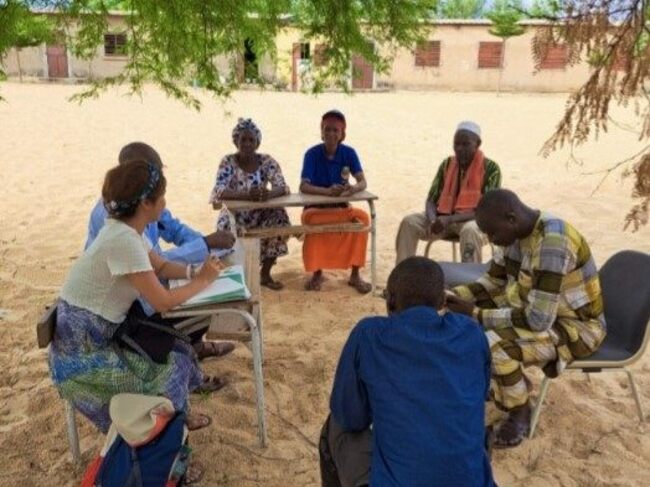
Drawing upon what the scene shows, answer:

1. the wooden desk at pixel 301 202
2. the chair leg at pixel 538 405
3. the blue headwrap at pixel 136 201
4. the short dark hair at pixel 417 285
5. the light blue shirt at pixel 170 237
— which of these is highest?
the blue headwrap at pixel 136 201

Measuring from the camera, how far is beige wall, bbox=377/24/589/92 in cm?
3241

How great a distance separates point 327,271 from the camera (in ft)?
19.4

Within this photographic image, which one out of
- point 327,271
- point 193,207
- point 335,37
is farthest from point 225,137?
point 335,37

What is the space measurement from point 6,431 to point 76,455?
0.55m

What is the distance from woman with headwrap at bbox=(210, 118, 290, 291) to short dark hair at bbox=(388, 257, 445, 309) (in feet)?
9.80

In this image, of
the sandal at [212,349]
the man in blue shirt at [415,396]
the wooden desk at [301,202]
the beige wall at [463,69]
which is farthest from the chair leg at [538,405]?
the beige wall at [463,69]

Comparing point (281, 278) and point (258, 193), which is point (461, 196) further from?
point (281, 278)

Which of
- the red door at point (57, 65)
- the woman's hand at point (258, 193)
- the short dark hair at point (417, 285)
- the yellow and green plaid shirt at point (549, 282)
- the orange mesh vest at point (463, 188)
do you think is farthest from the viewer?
the red door at point (57, 65)

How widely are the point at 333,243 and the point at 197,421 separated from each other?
2.47 metres

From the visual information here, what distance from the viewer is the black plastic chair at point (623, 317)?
3049mm

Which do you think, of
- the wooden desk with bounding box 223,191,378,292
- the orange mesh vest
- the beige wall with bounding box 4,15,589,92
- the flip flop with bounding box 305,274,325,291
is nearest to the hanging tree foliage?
the orange mesh vest

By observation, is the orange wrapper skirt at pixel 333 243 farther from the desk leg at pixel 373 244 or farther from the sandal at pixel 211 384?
the sandal at pixel 211 384

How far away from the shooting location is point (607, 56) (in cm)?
233

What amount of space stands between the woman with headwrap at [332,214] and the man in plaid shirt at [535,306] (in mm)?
2346
